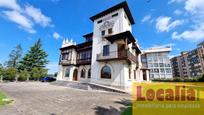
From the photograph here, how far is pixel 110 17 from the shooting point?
63.1ft

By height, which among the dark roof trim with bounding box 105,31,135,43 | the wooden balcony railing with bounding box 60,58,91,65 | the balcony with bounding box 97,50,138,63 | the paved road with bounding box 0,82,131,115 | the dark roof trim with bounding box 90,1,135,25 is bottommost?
the paved road with bounding box 0,82,131,115

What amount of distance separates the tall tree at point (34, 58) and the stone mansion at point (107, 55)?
585 inches

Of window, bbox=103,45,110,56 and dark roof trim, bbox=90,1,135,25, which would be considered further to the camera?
dark roof trim, bbox=90,1,135,25

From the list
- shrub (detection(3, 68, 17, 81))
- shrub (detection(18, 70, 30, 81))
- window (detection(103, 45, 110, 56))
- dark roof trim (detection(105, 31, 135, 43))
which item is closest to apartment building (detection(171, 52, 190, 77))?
dark roof trim (detection(105, 31, 135, 43))

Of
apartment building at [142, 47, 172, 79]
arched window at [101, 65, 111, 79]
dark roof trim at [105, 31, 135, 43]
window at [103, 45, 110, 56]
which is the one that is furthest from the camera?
apartment building at [142, 47, 172, 79]

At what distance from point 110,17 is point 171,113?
55.9ft

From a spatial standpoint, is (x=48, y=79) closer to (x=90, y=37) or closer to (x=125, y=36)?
(x=90, y=37)

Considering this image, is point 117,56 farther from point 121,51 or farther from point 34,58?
point 34,58

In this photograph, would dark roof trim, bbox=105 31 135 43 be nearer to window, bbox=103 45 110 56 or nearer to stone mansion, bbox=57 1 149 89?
stone mansion, bbox=57 1 149 89

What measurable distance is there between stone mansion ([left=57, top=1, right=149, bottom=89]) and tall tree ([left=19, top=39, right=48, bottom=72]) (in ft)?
48.7

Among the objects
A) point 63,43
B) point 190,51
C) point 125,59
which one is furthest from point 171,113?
point 190,51

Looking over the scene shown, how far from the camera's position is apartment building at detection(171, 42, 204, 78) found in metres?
65.5

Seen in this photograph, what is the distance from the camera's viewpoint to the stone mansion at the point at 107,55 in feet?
51.7
